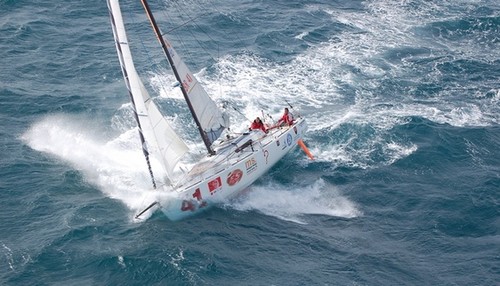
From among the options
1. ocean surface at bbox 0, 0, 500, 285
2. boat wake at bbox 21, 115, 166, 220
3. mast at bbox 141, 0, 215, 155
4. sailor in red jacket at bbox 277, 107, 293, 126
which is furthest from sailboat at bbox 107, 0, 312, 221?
boat wake at bbox 21, 115, 166, 220

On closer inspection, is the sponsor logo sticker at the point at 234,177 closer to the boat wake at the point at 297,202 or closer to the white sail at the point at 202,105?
the boat wake at the point at 297,202

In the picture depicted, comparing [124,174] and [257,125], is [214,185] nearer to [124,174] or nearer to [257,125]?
[257,125]

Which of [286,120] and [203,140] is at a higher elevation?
[203,140]

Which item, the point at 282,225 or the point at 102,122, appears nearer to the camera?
the point at 282,225

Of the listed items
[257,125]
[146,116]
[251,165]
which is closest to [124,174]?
[146,116]

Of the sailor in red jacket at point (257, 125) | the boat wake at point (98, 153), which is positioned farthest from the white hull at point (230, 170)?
the boat wake at point (98, 153)

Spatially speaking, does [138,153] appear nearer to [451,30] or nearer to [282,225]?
[282,225]

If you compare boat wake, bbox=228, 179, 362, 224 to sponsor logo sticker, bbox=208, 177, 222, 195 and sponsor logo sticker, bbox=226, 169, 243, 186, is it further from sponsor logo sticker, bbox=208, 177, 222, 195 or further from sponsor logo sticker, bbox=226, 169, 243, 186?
sponsor logo sticker, bbox=208, 177, 222, 195

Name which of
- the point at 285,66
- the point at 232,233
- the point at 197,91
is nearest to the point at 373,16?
the point at 285,66
